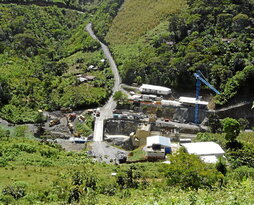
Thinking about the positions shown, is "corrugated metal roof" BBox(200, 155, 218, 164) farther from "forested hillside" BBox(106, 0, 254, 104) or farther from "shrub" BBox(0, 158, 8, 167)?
"shrub" BBox(0, 158, 8, 167)

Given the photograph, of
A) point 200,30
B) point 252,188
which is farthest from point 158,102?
point 252,188

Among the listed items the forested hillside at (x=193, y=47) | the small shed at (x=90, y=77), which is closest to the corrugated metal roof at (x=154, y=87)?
the forested hillside at (x=193, y=47)

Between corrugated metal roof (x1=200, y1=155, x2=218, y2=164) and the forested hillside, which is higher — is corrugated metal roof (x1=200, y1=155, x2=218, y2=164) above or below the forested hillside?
below

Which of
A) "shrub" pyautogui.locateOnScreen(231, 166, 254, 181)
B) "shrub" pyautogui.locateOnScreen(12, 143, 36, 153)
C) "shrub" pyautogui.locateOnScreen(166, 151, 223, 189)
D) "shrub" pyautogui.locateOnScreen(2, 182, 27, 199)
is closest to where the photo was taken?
"shrub" pyautogui.locateOnScreen(2, 182, 27, 199)

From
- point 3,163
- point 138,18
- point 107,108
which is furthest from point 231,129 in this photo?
point 138,18

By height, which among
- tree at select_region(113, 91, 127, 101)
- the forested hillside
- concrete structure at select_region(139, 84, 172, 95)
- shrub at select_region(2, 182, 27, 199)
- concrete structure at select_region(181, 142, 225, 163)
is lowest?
concrete structure at select_region(181, 142, 225, 163)

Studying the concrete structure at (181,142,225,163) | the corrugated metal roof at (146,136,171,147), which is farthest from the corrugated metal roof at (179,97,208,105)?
the concrete structure at (181,142,225,163)

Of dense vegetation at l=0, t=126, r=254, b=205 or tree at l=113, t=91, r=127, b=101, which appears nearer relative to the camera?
dense vegetation at l=0, t=126, r=254, b=205
